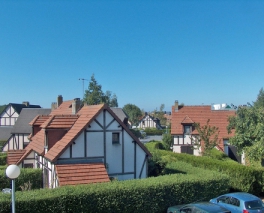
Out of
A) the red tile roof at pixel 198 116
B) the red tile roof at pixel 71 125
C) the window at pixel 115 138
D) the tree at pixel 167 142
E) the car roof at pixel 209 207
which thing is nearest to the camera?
the car roof at pixel 209 207

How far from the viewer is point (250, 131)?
23531 millimetres

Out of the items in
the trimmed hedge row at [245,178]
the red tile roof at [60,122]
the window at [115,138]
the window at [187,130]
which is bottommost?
the trimmed hedge row at [245,178]

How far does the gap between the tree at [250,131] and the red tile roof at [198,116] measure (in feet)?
39.3

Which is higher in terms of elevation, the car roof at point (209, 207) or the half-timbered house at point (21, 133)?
the half-timbered house at point (21, 133)

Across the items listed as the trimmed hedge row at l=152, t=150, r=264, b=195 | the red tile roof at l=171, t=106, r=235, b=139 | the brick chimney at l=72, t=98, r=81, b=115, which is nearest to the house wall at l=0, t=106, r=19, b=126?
the red tile roof at l=171, t=106, r=235, b=139

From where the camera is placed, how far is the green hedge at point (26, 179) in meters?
19.1

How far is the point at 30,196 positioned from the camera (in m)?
12.3

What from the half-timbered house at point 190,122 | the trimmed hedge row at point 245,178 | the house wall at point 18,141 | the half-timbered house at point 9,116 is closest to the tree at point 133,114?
the half-timbered house at point 9,116

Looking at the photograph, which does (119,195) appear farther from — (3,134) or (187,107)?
(3,134)

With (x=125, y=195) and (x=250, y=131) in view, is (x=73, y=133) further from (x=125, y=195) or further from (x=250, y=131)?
(x=250, y=131)

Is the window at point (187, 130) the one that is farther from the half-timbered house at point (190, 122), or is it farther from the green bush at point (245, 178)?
the green bush at point (245, 178)

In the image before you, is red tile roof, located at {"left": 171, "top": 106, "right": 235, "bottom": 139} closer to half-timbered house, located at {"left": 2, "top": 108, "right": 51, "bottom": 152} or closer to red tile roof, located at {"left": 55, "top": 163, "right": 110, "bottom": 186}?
half-timbered house, located at {"left": 2, "top": 108, "right": 51, "bottom": 152}

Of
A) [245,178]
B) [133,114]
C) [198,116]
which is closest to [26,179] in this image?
[245,178]

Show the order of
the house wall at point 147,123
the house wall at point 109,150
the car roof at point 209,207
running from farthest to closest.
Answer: the house wall at point 147,123
the house wall at point 109,150
the car roof at point 209,207
